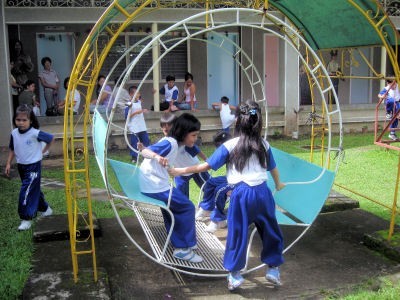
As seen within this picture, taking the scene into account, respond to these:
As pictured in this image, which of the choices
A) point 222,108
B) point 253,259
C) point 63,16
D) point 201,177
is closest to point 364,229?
point 253,259

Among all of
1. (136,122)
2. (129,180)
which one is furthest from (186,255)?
(136,122)

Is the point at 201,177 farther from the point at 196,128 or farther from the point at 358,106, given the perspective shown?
the point at 358,106

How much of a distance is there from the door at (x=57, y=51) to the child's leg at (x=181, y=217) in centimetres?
921

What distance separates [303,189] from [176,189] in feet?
4.49

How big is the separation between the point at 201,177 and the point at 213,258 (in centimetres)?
132

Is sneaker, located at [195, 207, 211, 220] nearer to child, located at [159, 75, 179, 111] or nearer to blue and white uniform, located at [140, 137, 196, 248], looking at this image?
blue and white uniform, located at [140, 137, 196, 248]

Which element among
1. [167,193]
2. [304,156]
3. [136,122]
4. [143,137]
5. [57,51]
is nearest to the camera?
→ [167,193]

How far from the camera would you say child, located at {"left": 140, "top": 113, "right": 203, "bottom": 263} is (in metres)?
4.53

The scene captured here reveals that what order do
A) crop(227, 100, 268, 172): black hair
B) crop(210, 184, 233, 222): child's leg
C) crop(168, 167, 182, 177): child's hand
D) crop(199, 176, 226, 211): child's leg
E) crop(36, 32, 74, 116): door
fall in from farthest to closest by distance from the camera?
crop(36, 32, 74, 116): door
crop(199, 176, 226, 211): child's leg
crop(210, 184, 233, 222): child's leg
crop(168, 167, 182, 177): child's hand
crop(227, 100, 268, 172): black hair

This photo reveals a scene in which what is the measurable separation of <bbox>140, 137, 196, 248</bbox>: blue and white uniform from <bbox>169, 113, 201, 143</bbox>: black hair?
13cm

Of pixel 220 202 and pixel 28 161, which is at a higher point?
pixel 28 161

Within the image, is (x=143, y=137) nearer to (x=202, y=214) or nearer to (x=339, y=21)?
(x=202, y=214)

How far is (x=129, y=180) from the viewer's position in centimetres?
482

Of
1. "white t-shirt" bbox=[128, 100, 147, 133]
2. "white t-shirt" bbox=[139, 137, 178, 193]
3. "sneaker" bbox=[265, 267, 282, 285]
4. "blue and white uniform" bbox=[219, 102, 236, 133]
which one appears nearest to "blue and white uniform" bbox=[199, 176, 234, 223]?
"white t-shirt" bbox=[139, 137, 178, 193]
